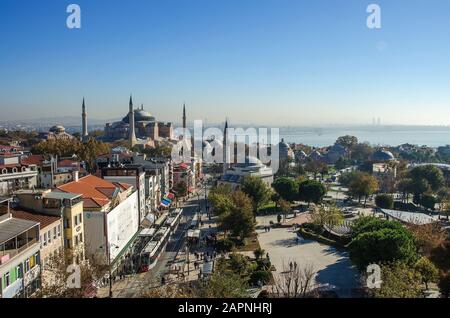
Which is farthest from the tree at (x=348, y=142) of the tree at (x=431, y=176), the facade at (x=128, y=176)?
the facade at (x=128, y=176)

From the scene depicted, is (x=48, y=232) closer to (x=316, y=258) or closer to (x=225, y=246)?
(x=225, y=246)

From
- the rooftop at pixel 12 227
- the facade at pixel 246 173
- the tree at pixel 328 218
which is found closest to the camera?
the rooftop at pixel 12 227

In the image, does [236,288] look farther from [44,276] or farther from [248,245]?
[248,245]

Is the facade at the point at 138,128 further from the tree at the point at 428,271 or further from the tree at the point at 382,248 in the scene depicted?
the tree at the point at 428,271
